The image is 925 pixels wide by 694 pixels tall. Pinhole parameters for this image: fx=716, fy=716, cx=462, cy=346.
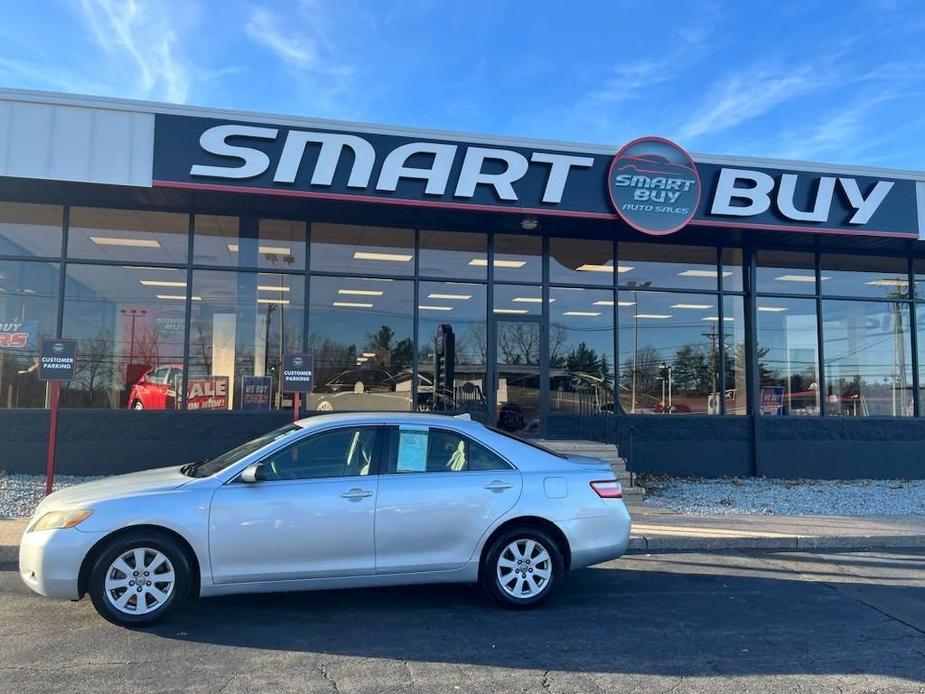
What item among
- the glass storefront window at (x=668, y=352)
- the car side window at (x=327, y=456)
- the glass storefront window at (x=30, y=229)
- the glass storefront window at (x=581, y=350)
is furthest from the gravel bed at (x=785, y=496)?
the glass storefront window at (x=30, y=229)

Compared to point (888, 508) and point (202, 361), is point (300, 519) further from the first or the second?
point (888, 508)

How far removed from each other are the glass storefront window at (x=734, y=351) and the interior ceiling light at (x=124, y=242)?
398 inches

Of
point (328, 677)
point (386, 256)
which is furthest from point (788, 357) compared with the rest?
point (328, 677)

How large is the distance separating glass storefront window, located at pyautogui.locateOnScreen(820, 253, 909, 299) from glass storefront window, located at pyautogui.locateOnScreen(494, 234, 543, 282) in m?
5.65

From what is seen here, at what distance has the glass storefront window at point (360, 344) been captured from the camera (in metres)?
11.9

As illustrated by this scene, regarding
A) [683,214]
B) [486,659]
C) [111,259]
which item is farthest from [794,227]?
[111,259]

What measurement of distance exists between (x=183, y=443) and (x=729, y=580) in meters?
8.19

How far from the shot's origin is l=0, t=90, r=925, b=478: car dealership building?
1034cm

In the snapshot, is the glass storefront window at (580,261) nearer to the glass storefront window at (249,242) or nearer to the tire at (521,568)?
the glass storefront window at (249,242)

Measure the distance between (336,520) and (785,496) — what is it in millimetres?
8270

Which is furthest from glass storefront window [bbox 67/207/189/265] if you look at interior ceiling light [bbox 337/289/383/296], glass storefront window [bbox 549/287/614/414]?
glass storefront window [bbox 549/287/614/414]

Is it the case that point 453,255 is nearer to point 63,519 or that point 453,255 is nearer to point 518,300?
point 518,300

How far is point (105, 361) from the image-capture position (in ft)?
37.2

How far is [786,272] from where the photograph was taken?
1371 centimetres
